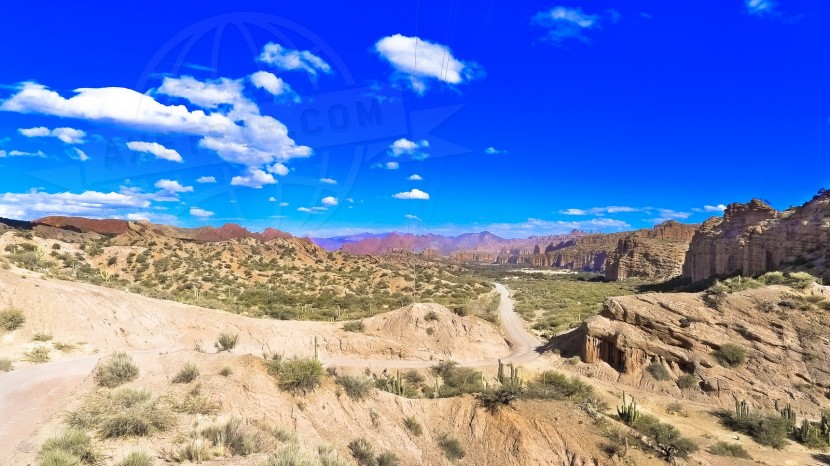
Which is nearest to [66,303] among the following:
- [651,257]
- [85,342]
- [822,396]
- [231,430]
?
[85,342]

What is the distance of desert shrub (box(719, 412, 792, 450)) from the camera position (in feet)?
54.0

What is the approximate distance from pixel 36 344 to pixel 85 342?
1817 millimetres

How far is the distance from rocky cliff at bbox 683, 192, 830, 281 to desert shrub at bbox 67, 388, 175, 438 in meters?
42.3

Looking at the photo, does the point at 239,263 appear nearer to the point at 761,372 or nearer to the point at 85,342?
the point at 85,342

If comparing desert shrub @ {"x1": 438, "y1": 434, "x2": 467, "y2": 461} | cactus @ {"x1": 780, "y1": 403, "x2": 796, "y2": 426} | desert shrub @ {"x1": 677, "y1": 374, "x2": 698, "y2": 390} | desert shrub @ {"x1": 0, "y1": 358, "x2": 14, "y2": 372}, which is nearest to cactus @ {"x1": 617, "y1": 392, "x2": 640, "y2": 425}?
desert shrub @ {"x1": 677, "y1": 374, "x2": 698, "y2": 390}

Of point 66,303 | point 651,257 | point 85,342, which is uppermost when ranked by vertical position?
point 651,257

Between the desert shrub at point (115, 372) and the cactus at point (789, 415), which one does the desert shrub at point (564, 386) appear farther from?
the desert shrub at point (115, 372)

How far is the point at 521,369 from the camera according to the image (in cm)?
2422

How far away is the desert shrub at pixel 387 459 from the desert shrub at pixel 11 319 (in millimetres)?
15937

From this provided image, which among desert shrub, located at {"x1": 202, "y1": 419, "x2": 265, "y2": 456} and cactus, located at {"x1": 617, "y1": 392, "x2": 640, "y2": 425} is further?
cactus, located at {"x1": 617, "y1": 392, "x2": 640, "y2": 425}

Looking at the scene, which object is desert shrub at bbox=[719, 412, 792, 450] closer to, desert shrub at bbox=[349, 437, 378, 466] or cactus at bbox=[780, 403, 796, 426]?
cactus at bbox=[780, 403, 796, 426]

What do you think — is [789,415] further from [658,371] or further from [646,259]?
[646,259]

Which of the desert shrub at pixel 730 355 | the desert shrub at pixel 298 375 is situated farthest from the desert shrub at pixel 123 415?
the desert shrub at pixel 730 355

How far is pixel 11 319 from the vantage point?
675 inches
